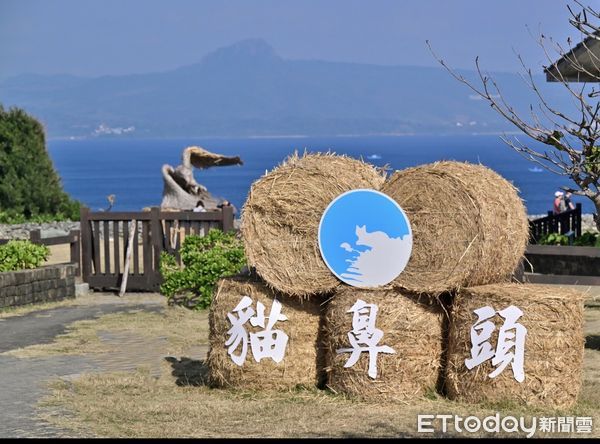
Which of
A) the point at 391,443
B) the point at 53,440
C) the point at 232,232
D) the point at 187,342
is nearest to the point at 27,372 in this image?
the point at 187,342

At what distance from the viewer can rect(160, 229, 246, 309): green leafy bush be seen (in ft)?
48.6

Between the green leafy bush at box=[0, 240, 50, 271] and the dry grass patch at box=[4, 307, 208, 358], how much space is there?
1.72 metres

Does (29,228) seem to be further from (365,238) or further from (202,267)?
(365,238)

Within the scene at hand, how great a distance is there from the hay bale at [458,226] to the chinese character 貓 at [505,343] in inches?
17.0

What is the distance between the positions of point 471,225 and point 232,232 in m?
7.65

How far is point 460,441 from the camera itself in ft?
24.8

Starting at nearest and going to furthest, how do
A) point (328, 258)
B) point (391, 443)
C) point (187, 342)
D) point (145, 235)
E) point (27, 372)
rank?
point (391, 443)
point (328, 258)
point (27, 372)
point (187, 342)
point (145, 235)

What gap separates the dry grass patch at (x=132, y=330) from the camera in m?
12.0


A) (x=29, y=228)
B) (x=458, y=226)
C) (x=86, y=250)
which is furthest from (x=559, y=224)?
(x=29, y=228)

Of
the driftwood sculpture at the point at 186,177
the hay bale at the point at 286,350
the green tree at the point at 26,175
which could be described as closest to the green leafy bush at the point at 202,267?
the hay bale at the point at 286,350

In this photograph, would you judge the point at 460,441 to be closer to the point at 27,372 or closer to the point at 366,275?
the point at 366,275

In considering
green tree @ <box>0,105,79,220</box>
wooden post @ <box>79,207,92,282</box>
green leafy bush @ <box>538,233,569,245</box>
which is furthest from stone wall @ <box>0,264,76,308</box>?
green tree @ <box>0,105,79,220</box>

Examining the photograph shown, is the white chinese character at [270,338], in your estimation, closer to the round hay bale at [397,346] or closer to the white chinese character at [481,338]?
the round hay bale at [397,346]

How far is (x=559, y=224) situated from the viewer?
18.8 m
